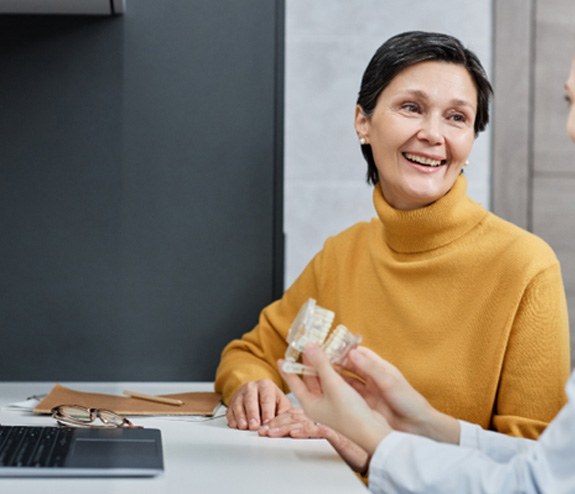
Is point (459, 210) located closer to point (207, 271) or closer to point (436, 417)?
point (436, 417)

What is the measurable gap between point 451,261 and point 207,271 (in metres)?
0.47

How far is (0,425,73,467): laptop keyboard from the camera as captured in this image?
88 centimetres

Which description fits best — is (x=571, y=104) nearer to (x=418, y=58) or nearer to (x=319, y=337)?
(x=319, y=337)

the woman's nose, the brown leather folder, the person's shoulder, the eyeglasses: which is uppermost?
the woman's nose

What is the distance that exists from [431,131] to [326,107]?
0.62 meters

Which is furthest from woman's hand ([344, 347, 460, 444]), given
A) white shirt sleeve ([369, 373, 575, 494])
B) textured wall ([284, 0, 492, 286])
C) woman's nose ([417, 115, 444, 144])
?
textured wall ([284, 0, 492, 286])

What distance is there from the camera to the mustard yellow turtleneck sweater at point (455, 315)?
1.29m

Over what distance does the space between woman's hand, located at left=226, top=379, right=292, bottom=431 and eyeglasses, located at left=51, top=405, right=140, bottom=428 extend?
142 mm

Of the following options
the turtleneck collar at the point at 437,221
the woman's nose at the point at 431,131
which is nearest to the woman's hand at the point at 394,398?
the turtleneck collar at the point at 437,221

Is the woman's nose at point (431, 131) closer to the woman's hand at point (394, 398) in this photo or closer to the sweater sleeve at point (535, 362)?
the sweater sleeve at point (535, 362)

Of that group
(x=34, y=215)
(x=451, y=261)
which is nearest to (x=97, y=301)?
(x=34, y=215)

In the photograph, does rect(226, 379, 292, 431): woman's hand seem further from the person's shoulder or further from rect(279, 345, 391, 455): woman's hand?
the person's shoulder

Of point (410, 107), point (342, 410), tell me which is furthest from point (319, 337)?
point (410, 107)

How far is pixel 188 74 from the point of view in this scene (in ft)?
5.41
